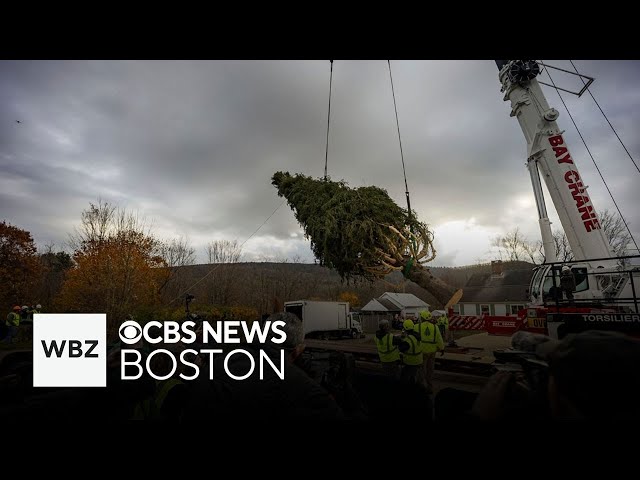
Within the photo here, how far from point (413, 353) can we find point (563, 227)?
6001mm

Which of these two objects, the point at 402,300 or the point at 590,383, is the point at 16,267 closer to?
the point at 590,383

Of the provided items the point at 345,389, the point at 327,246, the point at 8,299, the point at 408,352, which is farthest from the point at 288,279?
the point at 345,389

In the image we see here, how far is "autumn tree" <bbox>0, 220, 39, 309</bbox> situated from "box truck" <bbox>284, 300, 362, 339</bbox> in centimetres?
1809

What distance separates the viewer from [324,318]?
22062 millimetres

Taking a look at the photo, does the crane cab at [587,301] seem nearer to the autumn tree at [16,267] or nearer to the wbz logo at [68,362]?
the wbz logo at [68,362]

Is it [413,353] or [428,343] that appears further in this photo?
[428,343]

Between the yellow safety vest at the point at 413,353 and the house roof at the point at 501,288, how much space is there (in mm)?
35990

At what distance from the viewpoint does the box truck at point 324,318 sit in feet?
69.3

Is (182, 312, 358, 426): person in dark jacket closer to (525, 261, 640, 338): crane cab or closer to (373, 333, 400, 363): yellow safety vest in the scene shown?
(373, 333, 400, 363): yellow safety vest

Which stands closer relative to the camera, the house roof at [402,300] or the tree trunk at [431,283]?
the tree trunk at [431,283]

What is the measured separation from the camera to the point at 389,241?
368 inches

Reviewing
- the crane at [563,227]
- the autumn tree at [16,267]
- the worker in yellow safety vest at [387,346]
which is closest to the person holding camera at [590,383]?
the worker in yellow safety vest at [387,346]

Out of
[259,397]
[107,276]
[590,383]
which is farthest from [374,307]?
[590,383]
